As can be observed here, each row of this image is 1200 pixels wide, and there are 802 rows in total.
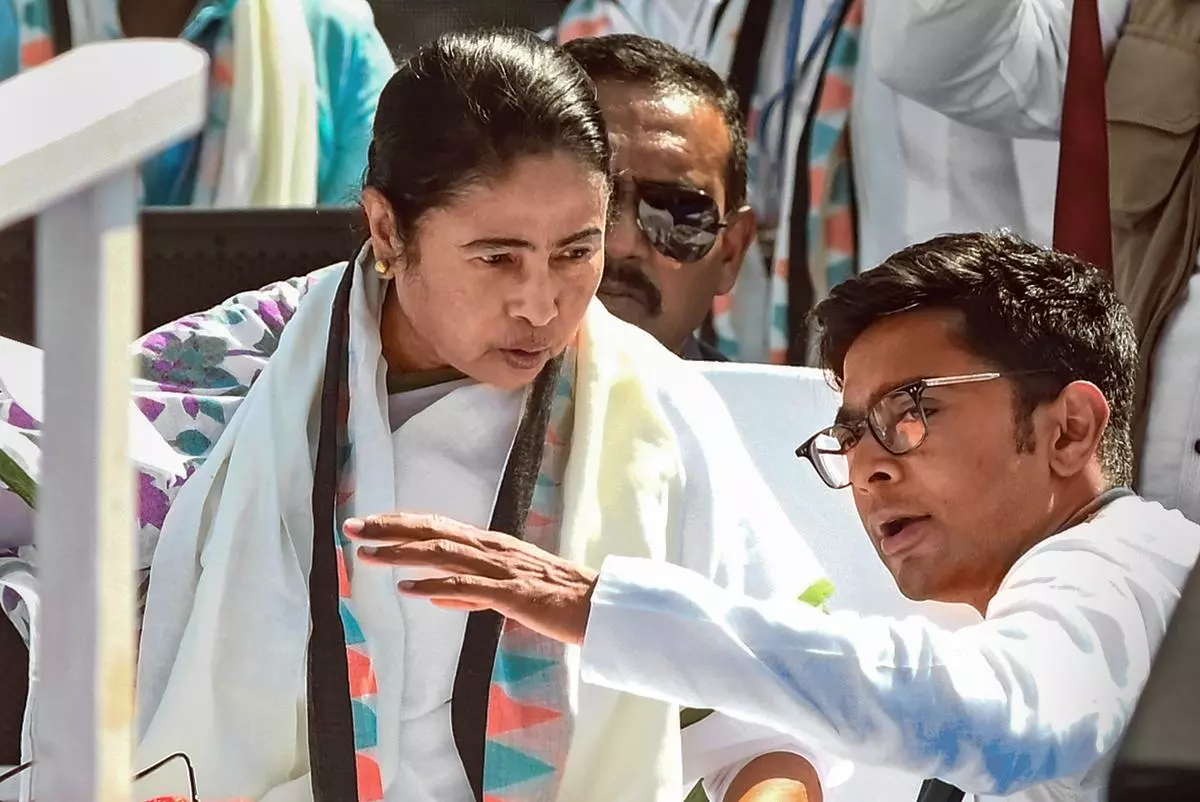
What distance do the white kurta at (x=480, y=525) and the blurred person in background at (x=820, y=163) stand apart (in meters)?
0.78

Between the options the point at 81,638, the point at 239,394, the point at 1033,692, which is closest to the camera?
the point at 81,638

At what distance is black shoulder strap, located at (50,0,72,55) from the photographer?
9.30 feet

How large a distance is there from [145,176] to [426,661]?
3.80 feet

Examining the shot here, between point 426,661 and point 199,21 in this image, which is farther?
point 199,21

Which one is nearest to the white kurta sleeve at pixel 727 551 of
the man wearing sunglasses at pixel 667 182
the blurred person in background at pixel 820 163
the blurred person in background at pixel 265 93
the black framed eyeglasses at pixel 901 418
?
the black framed eyeglasses at pixel 901 418

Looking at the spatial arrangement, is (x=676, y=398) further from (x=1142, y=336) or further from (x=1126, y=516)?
(x=1142, y=336)

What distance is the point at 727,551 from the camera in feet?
6.14

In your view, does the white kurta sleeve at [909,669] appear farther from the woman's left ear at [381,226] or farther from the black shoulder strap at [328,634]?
the woman's left ear at [381,226]

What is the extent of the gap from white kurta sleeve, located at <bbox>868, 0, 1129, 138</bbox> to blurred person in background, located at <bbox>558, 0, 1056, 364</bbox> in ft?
0.31

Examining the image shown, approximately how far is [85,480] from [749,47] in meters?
2.25

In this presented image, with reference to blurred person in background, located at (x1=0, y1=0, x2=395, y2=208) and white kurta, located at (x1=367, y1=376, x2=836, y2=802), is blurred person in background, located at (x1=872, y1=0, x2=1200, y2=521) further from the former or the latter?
blurred person in background, located at (x1=0, y1=0, x2=395, y2=208)

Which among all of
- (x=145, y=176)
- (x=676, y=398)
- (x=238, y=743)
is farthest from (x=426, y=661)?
(x=145, y=176)

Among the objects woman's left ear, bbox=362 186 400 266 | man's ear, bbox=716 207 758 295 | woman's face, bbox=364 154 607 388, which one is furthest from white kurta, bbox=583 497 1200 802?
man's ear, bbox=716 207 758 295

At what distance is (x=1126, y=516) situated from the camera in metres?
1.68
